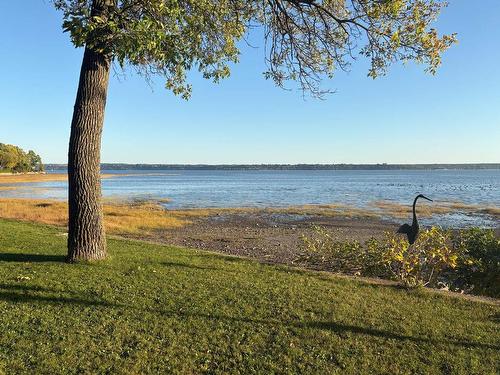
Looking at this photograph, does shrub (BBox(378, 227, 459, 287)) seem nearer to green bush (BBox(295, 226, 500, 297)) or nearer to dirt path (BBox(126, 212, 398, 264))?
green bush (BBox(295, 226, 500, 297))

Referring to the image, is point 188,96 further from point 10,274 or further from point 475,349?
point 475,349

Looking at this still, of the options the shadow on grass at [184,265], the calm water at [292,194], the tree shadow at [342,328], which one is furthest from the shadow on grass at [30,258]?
the calm water at [292,194]

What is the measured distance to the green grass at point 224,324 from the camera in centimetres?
499

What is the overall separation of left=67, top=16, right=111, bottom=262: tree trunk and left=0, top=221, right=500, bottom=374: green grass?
66 centimetres

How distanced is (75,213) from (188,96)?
14.3 feet

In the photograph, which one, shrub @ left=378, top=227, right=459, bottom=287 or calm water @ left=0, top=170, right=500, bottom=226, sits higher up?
shrub @ left=378, top=227, right=459, bottom=287

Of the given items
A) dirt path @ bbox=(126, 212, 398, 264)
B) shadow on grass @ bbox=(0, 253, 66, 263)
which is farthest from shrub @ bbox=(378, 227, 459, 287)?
Result: shadow on grass @ bbox=(0, 253, 66, 263)

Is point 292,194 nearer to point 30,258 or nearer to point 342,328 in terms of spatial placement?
point 30,258

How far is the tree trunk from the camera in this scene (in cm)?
880

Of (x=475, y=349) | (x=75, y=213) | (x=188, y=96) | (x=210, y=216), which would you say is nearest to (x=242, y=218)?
(x=210, y=216)

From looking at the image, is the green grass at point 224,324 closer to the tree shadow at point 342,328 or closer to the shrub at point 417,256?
the tree shadow at point 342,328

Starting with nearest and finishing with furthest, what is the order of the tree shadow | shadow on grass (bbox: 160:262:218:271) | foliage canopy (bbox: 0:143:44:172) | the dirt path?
the tree shadow → shadow on grass (bbox: 160:262:218:271) → the dirt path → foliage canopy (bbox: 0:143:44:172)

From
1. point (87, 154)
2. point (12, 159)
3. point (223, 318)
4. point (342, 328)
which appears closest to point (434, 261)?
point (342, 328)

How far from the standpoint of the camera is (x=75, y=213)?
8945mm
